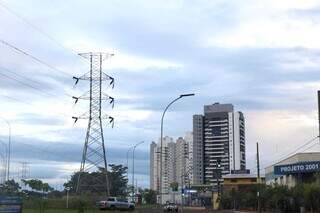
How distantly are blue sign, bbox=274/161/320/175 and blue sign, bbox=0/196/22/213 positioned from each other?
62914 millimetres

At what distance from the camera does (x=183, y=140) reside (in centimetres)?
16850

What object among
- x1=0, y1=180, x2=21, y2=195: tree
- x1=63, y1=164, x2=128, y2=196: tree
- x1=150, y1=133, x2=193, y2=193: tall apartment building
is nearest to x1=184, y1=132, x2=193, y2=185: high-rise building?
x1=150, y1=133, x2=193, y2=193: tall apartment building

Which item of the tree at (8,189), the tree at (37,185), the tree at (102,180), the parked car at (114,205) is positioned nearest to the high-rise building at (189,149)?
the tree at (102,180)

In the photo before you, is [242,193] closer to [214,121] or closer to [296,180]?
[296,180]

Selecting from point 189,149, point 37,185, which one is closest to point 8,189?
point 37,185

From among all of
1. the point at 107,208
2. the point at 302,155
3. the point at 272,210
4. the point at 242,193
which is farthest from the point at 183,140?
the point at 107,208

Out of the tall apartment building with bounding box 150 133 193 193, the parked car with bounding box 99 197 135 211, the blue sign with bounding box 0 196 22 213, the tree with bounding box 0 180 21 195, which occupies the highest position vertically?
the tall apartment building with bounding box 150 133 193 193

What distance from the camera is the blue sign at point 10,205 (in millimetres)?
33866

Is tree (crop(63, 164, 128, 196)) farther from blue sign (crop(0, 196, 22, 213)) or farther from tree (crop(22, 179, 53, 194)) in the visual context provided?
blue sign (crop(0, 196, 22, 213))

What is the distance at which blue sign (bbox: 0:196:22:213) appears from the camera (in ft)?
111

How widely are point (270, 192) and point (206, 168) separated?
91587mm

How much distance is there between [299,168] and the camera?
314ft

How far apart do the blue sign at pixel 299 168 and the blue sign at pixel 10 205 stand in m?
62.9

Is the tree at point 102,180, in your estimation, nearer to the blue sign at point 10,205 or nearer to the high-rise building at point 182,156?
the high-rise building at point 182,156
